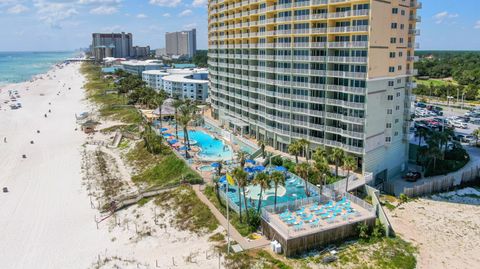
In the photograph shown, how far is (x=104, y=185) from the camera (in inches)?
2547

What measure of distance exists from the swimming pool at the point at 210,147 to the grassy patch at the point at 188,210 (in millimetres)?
14292

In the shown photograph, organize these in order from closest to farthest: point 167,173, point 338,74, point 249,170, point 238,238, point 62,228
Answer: point 238,238 < point 62,228 < point 249,170 < point 338,74 < point 167,173

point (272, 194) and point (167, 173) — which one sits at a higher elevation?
point (272, 194)

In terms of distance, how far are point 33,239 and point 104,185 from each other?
696 inches

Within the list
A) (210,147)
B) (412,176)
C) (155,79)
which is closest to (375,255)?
(412,176)

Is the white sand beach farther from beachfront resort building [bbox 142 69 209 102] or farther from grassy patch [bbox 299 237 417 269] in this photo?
beachfront resort building [bbox 142 69 209 102]

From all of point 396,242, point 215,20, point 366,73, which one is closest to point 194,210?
point 396,242

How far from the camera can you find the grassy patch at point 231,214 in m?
44.5

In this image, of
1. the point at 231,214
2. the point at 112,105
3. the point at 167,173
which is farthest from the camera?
the point at 112,105

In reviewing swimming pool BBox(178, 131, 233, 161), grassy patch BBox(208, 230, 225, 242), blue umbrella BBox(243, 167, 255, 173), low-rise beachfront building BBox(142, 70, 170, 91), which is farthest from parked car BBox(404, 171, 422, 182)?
low-rise beachfront building BBox(142, 70, 170, 91)

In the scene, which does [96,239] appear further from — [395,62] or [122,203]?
[395,62]

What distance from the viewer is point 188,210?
168ft

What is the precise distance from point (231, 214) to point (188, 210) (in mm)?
6267

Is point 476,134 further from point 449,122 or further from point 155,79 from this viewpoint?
point 155,79
